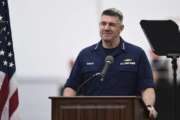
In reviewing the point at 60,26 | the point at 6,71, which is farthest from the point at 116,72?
the point at 60,26

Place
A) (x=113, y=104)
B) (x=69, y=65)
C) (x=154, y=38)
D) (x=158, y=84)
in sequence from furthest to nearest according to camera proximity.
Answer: (x=69, y=65), (x=158, y=84), (x=154, y=38), (x=113, y=104)

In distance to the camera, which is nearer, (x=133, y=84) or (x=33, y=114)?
(x=133, y=84)

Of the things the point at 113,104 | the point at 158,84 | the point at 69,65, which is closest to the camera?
the point at 113,104

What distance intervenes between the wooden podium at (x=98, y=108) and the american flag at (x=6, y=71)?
3.55 feet

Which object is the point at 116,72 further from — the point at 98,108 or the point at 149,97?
the point at 98,108

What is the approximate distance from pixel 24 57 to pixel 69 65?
0.60m

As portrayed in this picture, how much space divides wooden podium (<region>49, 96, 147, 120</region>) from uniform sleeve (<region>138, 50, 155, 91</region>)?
936 mm

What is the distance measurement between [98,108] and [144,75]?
1128mm

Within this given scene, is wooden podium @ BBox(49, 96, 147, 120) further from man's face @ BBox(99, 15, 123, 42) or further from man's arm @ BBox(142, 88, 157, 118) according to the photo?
man's face @ BBox(99, 15, 123, 42)

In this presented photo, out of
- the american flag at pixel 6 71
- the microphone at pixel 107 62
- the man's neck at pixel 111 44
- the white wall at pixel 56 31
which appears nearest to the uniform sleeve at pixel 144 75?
the man's neck at pixel 111 44

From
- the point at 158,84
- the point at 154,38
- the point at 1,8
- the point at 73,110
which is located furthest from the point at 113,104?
the point at 158,84

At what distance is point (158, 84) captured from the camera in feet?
32.6

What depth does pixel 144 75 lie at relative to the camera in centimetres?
745

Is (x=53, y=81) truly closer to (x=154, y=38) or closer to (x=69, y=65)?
(x=69, y=65)
